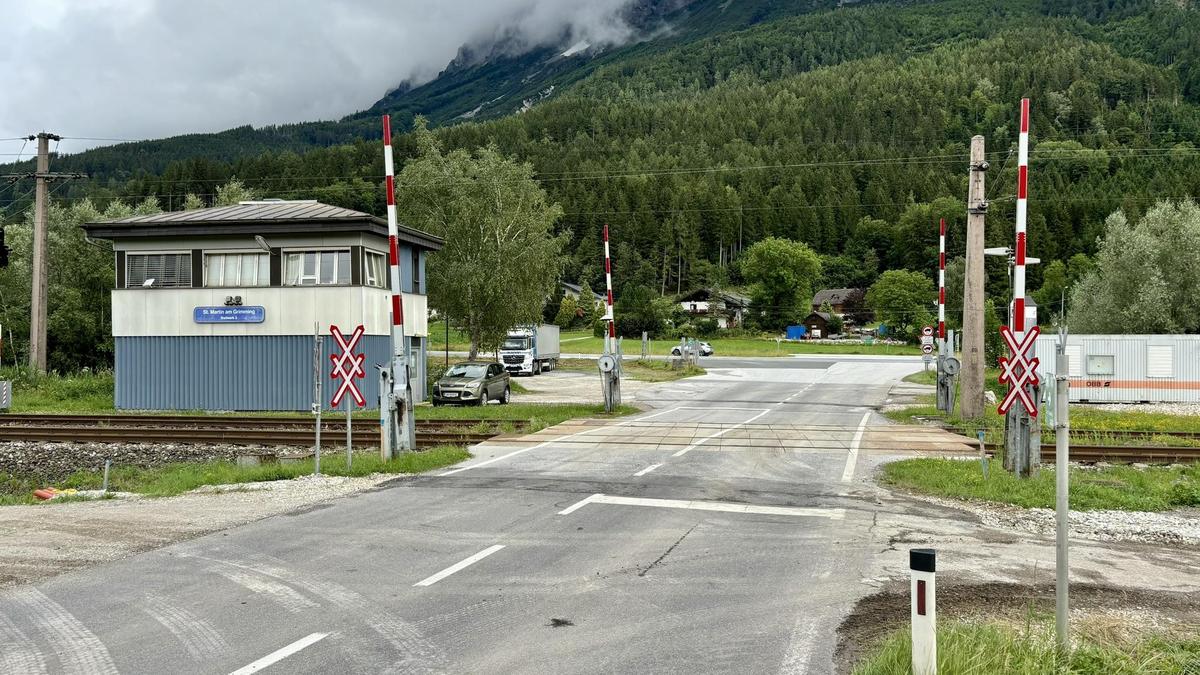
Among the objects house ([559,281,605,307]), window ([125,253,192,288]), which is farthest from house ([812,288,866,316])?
window ([125,253,192,288])

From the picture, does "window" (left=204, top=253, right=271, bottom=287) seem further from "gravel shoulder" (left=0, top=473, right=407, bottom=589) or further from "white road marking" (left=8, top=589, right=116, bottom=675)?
"white road marking" (left=8, top=589, right=116, bottom=675)

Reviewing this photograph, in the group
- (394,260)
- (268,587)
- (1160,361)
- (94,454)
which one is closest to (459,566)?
(268,587)

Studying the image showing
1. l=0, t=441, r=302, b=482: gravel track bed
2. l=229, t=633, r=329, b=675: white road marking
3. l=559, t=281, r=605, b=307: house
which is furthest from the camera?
l=559, t=281, r=605, b=307: house

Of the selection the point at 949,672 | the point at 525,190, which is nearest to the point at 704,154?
the point at 525,190

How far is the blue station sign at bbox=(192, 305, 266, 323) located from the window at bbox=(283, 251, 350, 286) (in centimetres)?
141

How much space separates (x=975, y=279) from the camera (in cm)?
2552

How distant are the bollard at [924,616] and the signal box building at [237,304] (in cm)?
2967

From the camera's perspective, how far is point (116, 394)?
1367 inches

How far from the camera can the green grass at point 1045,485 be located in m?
13.5

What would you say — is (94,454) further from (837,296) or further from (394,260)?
(837,296)

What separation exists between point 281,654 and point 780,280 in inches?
4642

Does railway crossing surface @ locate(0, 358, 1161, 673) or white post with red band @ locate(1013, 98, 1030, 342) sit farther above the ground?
white post with red band @ locate(1013, 98, 1030, 342)

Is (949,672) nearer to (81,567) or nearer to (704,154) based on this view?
(81,567)

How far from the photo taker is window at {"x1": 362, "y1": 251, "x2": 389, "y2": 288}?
111ft
